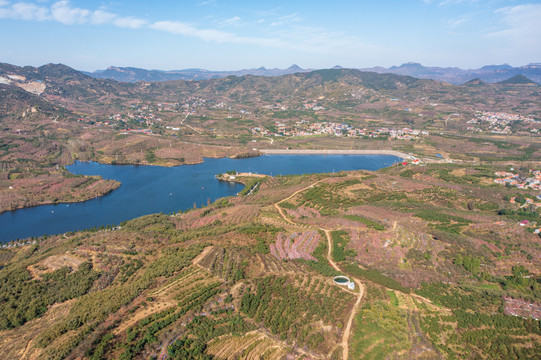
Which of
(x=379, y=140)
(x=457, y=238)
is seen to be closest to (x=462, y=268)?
(x=457, y=238)

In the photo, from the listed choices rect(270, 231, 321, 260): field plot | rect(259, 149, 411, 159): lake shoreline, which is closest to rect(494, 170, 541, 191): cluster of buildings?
rect(259, 149, 411, 159): lake shoreline

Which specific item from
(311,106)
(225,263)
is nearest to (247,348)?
(225,263)

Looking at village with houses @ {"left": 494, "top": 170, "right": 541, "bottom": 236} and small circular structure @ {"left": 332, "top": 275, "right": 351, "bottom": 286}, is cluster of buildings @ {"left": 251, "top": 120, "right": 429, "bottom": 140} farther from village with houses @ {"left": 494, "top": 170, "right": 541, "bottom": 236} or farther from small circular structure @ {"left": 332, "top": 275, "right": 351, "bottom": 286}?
small circular structure @ {"left": 332, "top": 275, "right": 351, "bottom": 286}

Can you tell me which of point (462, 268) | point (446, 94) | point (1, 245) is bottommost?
point (1, 245)

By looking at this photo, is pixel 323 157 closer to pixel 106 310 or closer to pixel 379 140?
pixel 379 140

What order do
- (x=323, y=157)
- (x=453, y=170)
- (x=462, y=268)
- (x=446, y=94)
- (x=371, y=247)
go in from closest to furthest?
(x=462, y=268) → (x=371, y=247) → (x=453, y=170) → (x=323, y=157) → (x=446, y=94)

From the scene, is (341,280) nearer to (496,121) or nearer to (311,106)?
(496,121)
